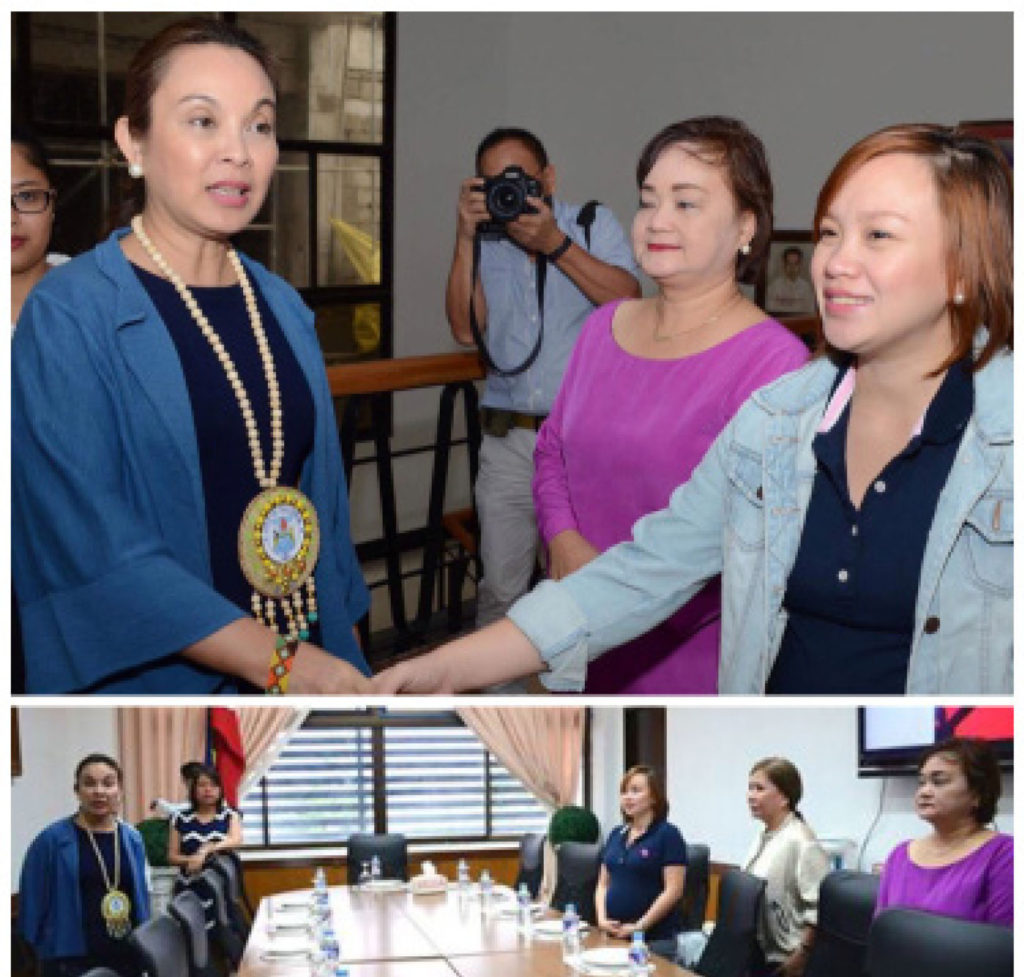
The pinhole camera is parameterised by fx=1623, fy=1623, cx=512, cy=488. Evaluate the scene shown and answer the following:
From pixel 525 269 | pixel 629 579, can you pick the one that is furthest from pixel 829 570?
pixel 525 269

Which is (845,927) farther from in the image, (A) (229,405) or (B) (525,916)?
(A) (229,405)

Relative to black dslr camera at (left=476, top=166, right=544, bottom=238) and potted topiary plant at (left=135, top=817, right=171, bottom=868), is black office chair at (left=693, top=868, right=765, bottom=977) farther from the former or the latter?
black dslr camera at (left=476, top=166, right=544, bottom=238)

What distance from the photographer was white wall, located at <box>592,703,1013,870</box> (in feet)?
3.86

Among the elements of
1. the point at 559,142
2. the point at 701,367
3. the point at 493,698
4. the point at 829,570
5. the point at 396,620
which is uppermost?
the point at 559,142

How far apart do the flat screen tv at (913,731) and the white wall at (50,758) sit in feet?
1.79

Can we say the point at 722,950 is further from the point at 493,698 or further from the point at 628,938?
the point at 493,698

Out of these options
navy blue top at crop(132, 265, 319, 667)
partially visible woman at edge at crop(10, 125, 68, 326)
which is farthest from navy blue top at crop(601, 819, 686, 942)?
partially visible woman at edge at crop(10, 125, 68, 326)

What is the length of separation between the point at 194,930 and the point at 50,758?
0.16 metres

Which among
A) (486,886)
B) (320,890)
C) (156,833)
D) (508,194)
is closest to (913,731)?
(486,886)

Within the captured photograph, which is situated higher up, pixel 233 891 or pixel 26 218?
pixel 26 218

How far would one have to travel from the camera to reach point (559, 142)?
191 inches

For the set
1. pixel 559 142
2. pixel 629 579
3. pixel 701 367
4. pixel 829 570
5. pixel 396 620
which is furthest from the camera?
pixel 559 142

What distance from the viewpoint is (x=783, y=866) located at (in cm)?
119

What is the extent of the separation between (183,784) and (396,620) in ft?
4.96
